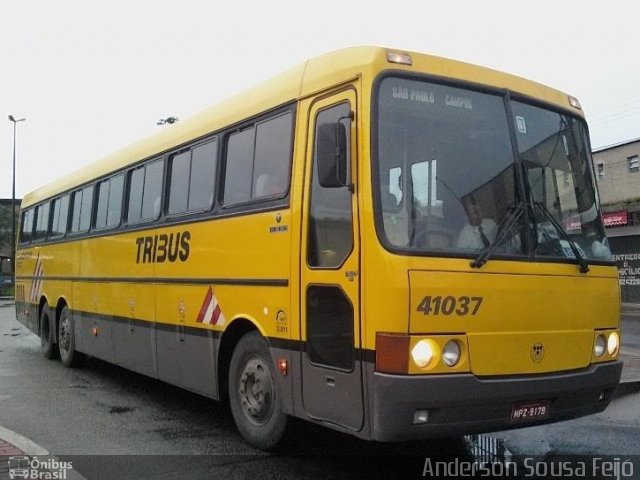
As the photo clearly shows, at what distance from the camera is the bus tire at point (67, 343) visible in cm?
1070

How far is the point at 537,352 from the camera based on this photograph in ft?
15.1

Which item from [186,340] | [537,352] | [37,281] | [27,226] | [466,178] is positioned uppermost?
[27,226]

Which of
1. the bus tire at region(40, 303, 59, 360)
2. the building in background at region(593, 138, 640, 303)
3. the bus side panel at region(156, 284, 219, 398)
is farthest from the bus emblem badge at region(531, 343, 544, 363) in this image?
the building in background at region(593, 138, 640, 303)

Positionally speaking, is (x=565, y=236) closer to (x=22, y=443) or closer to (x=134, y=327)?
(x=22, y=443)

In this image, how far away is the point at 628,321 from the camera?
1919cm

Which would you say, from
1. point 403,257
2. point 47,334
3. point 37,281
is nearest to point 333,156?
point 403,257

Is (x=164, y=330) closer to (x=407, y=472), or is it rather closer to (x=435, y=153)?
(x=407, y=472)

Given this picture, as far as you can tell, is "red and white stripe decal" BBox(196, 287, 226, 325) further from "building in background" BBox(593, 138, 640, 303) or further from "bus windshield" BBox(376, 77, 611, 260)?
"building in background" BBox(593, 138, 640, 303)

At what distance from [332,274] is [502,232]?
124 centimetres

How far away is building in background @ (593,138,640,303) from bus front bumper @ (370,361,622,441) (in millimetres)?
21967

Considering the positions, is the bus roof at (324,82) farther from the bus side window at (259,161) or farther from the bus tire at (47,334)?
the bus tire at (47,334)

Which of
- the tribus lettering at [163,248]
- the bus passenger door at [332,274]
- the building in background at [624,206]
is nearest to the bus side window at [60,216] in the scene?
the tribus lettering at [163,248]

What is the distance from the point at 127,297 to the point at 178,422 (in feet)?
6.72

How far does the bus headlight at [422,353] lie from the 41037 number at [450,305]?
0.20 m
